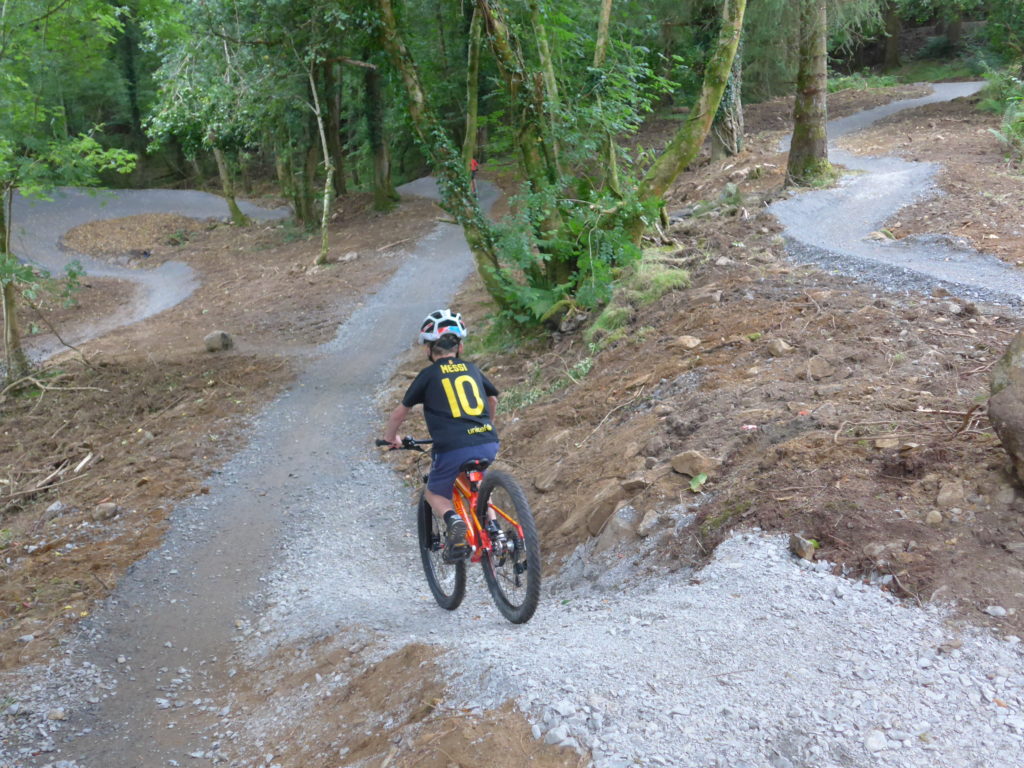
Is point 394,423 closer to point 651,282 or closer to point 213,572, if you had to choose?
point 213,572

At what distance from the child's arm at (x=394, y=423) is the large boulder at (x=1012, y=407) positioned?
11.2 ft

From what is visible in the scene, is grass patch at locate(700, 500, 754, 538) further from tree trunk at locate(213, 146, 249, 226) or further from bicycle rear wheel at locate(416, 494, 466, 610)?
tree trunk at locate(213, 146, 249, 226)

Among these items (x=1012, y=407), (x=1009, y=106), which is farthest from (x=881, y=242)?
(x=1009, y=106)

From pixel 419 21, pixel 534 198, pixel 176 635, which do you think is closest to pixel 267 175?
pixel 419 21

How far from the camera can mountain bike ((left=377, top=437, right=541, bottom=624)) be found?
4719 millimetres

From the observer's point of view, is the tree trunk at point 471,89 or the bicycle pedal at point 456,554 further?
the tree trunk at point 471,89

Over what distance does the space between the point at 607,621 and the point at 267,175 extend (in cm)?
4440

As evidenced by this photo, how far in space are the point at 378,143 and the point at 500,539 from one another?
24.4m

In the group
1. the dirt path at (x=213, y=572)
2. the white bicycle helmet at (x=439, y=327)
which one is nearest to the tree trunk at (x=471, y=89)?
the dirt path at (x=213, y=572)

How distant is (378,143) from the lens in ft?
89.5

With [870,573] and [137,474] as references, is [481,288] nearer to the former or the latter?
[137,474]

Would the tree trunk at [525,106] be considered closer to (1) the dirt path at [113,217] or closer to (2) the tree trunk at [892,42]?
(1) the dirt path at [113,217]

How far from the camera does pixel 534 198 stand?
10.8 metres

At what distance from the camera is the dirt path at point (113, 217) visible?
892 inches
